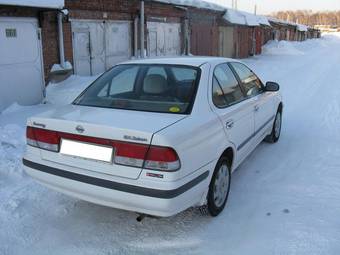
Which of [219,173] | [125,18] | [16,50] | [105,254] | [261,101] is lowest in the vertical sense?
[105,254]

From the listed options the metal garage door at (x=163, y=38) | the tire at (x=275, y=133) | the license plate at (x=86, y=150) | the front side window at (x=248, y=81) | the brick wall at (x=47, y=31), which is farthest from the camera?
the metal garage door at (x=163, y=38)

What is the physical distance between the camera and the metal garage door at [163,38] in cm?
1485

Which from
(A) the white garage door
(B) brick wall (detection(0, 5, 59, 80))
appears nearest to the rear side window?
(A) the white garage door

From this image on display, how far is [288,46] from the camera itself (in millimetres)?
34438

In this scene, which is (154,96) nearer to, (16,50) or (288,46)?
(16,50)

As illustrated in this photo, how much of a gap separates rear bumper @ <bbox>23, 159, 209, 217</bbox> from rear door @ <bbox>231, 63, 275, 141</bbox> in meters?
1.74

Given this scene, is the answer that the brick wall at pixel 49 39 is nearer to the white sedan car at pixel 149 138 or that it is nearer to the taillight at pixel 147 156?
the white sedan car at pixel 149 138

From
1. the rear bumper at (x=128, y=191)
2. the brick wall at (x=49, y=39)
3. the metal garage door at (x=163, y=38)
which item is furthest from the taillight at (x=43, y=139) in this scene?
the metal garage door at (x=163, y=38)

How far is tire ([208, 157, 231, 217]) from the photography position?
3.70 metres

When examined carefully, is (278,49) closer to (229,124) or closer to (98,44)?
(98,44)

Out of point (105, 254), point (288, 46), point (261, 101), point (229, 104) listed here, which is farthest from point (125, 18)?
point (288, 46)

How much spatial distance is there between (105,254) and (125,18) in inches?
427

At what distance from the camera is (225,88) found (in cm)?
423

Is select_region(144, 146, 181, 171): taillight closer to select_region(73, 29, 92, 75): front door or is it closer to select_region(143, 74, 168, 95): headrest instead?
select_region(143, 74, 168, 95): headrest
